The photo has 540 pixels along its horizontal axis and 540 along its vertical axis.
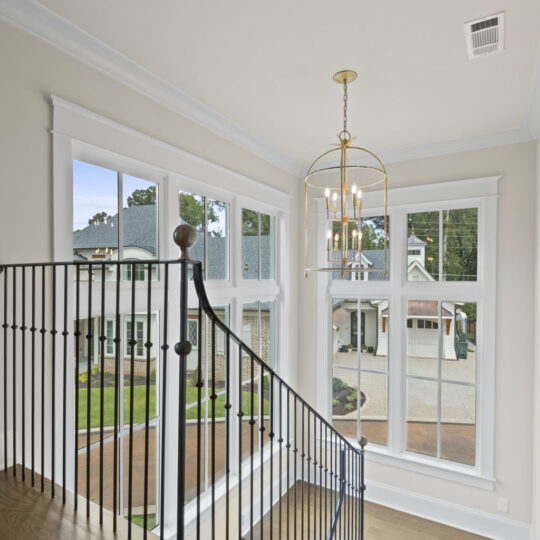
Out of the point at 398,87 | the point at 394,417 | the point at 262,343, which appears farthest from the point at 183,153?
the point at 394,417

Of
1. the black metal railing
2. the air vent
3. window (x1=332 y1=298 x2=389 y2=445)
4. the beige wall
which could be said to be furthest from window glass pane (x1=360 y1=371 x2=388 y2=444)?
the air vent

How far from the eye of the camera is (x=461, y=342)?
349 cm

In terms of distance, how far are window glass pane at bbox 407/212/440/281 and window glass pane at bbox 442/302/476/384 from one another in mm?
344

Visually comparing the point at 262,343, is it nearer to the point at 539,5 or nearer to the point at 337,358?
the point at 337,358

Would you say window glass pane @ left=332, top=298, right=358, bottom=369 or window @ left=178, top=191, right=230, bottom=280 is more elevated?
window @ left=178, top=191, right=230, bottom=280

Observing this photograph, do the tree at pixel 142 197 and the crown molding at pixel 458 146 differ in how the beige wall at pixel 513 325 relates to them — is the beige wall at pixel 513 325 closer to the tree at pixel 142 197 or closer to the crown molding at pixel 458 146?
the crown molding at pixel 458 146

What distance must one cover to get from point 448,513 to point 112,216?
146 inches

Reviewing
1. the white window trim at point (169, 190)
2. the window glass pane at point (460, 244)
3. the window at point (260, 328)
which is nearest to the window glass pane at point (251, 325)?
the window at point (260, 328)

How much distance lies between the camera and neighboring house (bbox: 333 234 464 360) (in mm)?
3547

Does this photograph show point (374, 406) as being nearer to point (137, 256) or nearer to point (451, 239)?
point (451, 239)

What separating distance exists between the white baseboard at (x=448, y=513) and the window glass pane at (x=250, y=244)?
2.37 metres

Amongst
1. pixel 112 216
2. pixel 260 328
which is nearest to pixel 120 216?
pixel 112 216

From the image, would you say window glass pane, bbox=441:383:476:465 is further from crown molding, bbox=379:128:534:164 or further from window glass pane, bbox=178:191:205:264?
window glass pane, bbox=178:191:205:264

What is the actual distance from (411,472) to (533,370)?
4.69ft
